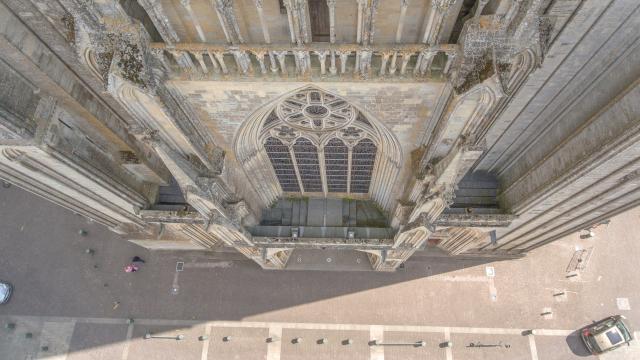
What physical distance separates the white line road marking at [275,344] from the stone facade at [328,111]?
29.3 feet

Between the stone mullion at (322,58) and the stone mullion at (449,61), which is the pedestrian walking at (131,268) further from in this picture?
the stone mullion at (449,61)

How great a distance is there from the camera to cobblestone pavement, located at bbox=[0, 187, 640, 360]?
30.2 m

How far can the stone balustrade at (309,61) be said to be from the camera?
12547 mm

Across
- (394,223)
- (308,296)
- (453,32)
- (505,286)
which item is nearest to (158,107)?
(453,32)

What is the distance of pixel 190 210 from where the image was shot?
2344 centimetres

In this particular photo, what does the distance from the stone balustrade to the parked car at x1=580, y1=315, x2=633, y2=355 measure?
26828mm

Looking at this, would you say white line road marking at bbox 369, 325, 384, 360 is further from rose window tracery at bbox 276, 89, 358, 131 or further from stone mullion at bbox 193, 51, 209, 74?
stone mullion at bbox 193, 51, 209, 74

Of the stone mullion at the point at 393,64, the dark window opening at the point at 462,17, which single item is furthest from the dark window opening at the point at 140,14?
the dark window opening at the point at 462,17

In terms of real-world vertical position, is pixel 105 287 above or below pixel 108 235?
below

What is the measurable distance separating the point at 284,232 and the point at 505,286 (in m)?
19.0

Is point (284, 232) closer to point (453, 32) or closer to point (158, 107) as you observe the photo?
point (158, 107)

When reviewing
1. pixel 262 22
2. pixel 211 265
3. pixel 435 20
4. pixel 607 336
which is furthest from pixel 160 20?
pixel 607 336

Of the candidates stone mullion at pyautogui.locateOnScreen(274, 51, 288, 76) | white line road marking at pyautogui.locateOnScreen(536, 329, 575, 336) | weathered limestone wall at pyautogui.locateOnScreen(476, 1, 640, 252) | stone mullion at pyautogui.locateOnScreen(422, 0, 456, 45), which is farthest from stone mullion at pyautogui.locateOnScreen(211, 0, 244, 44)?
white line road marking at pyautogui.locateOnScreen(536, 329, 575, 336)

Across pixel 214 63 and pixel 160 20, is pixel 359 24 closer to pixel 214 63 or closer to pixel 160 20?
pixel 214 63
